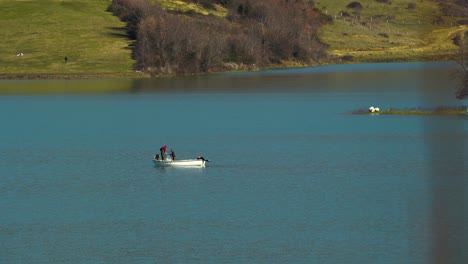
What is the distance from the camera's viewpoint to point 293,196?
47750 mm

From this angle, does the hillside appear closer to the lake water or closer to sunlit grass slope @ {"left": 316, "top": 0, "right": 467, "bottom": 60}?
sunlit grass slope @ {"left": 316, "top": 0, "right": 467, "bottom": 60}

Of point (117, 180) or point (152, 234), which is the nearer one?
point (152, 234)

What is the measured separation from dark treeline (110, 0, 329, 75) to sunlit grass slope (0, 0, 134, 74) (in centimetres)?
317

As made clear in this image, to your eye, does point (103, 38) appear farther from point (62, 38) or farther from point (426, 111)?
point (426, 111)

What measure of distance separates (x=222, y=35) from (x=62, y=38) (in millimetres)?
23589

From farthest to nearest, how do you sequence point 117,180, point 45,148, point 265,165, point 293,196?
point 45,148 → point 265,165 → point 117,180 → point 293,196

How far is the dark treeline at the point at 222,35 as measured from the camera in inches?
5664

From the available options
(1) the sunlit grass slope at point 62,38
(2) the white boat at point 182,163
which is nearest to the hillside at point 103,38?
(1) the sunlit grass slope at point 62,38

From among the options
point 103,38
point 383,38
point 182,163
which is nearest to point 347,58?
point 383,38

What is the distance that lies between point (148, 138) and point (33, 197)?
78.6 ft

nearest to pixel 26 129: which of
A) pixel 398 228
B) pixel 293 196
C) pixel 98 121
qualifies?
pixel 98 121

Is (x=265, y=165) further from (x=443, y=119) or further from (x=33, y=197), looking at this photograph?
(x=443, y=119)

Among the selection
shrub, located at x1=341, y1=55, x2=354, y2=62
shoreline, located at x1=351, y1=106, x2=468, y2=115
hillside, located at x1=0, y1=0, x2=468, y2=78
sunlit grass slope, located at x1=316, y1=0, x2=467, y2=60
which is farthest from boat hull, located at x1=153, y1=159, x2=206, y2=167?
shrub, located at x1=341, y1=55, x2=354, y2=62

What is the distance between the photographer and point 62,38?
156625 millimetres
